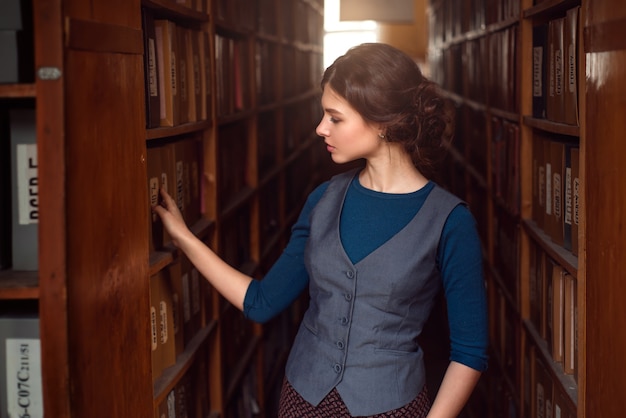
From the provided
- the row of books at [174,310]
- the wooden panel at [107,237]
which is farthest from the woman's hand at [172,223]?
the wooden panel at [107,237]

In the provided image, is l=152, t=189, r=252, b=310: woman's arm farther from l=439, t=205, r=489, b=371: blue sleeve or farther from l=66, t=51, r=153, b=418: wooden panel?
l=439, t=205, r=489, b=371: blue sleeve

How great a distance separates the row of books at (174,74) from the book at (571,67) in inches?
39.6

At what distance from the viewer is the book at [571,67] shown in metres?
2.18

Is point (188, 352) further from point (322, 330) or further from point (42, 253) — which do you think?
point (42, 253)

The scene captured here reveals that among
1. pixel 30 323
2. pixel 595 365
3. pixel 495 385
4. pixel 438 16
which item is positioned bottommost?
pixel 495 385

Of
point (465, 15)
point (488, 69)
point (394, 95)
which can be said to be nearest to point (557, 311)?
point (394, 95)

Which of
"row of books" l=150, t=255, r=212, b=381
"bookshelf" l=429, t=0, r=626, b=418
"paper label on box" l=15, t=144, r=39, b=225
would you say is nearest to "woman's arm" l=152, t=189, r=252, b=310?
"row of books" l=150, t=255, r=212, b=381

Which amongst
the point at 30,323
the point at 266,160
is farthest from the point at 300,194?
the point at 30,323

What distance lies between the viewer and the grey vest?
179 cm

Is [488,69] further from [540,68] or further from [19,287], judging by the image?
[19,287]

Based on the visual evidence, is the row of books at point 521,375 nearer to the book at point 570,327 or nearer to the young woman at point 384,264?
the book at point 570,327

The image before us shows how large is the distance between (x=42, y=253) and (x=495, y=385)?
2.73 metres

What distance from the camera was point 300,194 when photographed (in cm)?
600

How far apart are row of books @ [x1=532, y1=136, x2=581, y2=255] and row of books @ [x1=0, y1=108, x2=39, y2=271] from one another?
4.09 feet
